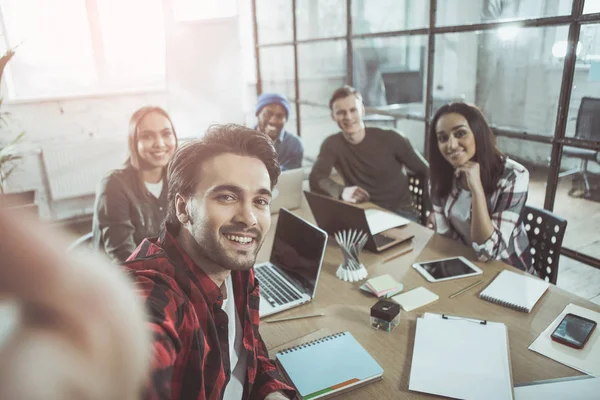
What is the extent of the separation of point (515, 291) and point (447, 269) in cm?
24

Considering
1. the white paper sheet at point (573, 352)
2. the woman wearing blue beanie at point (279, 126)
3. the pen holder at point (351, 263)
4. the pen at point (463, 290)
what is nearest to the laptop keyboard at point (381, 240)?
the pen holder at point (351, 263)

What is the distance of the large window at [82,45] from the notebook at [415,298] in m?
3.78

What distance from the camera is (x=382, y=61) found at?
3.09 m

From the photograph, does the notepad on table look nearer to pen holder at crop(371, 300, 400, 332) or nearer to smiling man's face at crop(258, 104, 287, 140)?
pen holder at crop(371, 300, 400, 332)

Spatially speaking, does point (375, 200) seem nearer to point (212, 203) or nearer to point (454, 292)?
point (454, 292)

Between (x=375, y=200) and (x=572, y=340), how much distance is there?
1.69 m

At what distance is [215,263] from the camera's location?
98cm

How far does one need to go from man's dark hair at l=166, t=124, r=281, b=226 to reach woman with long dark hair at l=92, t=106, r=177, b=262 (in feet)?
3.31

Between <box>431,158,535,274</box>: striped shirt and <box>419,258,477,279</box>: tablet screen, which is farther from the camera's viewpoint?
<box>431,158,535,274</box>: striped shirt

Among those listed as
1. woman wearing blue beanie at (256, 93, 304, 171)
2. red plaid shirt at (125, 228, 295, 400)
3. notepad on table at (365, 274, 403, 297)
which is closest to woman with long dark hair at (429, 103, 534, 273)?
notepad on table at (365, 274, 403, 297)

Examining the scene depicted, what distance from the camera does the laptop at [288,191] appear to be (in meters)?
2.16

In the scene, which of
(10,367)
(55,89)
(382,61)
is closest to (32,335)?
(10,367)

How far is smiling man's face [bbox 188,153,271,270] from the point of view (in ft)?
3.12

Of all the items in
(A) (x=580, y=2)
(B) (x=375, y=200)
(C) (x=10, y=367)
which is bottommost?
(B) (x=375, y=200)
